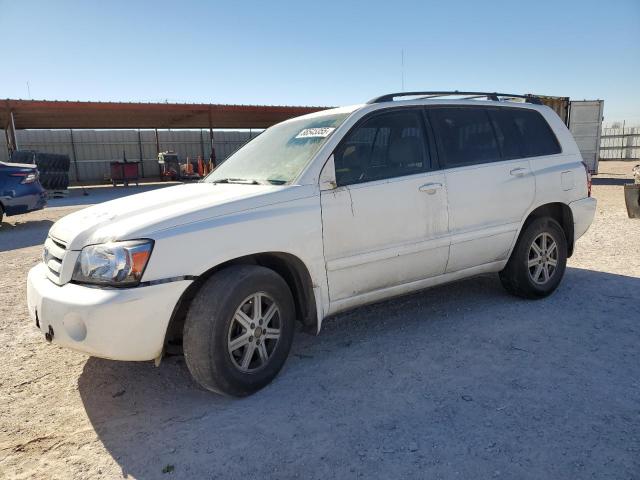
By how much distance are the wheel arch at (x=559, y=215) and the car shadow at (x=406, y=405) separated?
0.83m

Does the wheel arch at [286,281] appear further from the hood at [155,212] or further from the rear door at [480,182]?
the rear door at [480,182]

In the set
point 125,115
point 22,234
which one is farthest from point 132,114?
point 22,234

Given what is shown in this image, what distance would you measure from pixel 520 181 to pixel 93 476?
3.80 meters

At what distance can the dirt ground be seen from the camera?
2.33 m

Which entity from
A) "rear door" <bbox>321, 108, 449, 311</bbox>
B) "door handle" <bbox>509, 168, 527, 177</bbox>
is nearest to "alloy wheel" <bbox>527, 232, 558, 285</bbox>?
"door handle" <bbox>509, 168, 527, 177</bbox>

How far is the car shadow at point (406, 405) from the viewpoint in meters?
2.33

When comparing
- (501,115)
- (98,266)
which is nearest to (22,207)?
(98,266)

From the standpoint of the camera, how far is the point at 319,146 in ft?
11.0

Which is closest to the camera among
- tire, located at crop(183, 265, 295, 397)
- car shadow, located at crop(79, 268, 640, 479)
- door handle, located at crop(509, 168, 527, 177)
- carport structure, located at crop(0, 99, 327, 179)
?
car shadow, located at crop(79, 268, 640, 479)

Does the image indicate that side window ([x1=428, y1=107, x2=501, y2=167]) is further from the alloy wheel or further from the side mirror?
the side mirror

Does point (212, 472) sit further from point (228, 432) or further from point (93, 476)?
point (93, 476)

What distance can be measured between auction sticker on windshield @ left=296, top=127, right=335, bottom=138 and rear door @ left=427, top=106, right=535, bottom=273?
37.9 inches

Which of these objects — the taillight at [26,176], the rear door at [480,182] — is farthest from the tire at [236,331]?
the taillight at [26,176]

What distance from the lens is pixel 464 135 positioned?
4.04 m
